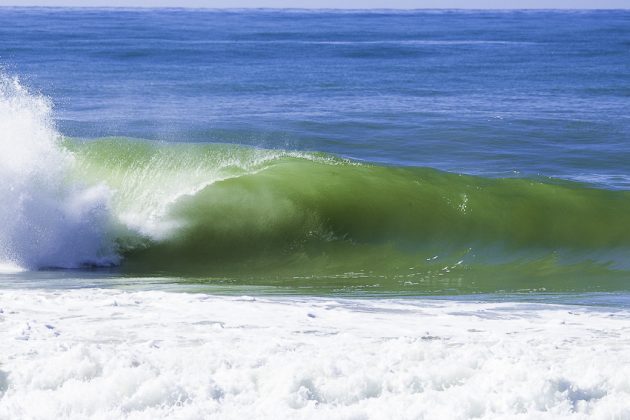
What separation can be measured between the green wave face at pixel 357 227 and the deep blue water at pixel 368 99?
3237 millimetres

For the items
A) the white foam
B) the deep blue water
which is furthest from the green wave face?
the deep blue water

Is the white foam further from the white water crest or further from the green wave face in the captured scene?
the white water crest

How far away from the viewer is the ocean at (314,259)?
17.5ft

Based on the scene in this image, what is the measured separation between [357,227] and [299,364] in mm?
6796

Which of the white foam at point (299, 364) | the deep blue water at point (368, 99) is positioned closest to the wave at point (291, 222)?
the white foam at point (299, 364)

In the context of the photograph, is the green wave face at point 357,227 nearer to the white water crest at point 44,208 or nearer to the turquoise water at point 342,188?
the turquoise water at point 342,188

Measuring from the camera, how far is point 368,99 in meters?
28.1

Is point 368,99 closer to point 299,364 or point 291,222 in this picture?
point 291,222

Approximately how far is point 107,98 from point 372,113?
8.42 metres

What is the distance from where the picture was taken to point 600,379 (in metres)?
5.38

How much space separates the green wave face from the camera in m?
10.3

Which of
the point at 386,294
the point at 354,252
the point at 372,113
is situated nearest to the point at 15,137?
the point at 354,252

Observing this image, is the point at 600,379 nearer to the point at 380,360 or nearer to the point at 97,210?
the point at 380,360

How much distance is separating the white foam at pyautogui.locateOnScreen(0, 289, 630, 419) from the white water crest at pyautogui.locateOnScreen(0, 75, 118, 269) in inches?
124
